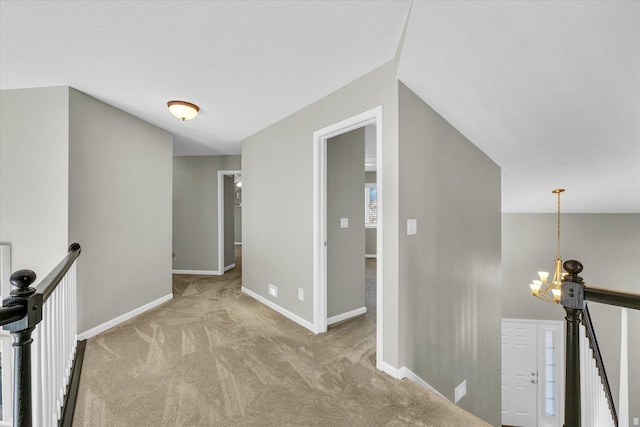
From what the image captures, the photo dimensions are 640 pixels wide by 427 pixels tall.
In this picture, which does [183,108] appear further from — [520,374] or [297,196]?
[520,374]

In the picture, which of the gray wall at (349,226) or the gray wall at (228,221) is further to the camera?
the gray wall at (228,221)

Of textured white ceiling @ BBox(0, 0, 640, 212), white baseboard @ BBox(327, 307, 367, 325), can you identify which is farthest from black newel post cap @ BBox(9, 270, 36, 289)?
white baseboard @ BBox(327, 307, 367, 325)

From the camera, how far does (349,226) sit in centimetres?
343

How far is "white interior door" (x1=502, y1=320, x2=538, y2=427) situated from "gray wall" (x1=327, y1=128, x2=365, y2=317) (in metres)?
3.63

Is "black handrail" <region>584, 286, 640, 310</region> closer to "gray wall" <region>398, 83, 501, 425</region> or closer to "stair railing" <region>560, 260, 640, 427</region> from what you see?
"stair railing" <region>560, 260, 640, 427</region>

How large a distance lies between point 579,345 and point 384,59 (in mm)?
1968

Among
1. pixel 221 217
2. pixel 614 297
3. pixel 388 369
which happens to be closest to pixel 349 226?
pixel 388 369

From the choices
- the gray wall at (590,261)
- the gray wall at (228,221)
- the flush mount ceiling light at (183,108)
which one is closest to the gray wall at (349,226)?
the flush mount ceiling light at (183,108)

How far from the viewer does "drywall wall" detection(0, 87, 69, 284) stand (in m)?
2.60

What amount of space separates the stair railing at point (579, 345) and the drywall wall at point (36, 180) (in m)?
3.52

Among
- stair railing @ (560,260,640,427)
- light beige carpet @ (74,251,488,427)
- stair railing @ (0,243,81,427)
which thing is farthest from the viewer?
light beige carpet @ (74,251,488,427)

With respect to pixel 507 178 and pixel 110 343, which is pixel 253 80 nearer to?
pixel 110 343

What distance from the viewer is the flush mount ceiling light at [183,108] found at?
287 cm

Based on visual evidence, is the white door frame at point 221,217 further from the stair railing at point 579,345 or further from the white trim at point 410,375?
the stair railing at point 579,345
